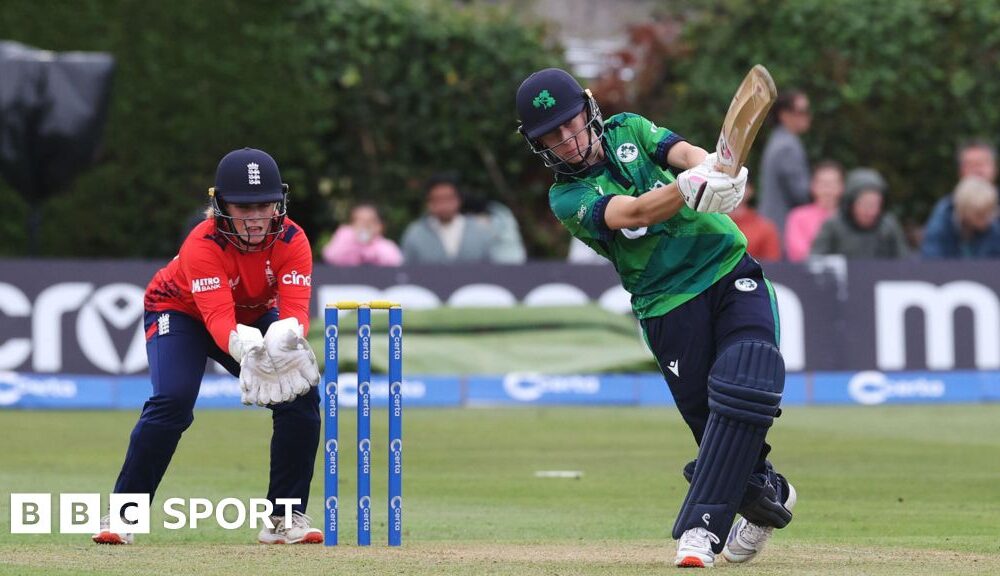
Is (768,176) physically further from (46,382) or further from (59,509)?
(59,509)

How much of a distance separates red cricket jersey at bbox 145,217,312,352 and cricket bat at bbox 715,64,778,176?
5.59 ft

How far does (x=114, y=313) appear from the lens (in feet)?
47.1

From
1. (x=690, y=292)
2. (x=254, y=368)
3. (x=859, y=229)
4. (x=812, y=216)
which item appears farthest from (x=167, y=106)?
(x=690, y=292)

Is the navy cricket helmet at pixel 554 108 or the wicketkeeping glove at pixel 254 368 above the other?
the navy cricket helmet at pixel 554 108

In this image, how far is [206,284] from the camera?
6926 mm

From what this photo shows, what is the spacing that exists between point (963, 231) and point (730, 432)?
9808 mm

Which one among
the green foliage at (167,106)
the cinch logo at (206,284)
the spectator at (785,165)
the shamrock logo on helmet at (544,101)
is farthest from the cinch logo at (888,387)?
the shamrock logo on helmet at (544,101)

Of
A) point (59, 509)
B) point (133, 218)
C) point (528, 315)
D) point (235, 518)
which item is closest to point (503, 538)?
point (235, 518)

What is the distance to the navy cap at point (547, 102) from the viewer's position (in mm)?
6418

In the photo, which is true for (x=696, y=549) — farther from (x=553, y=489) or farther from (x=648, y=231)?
(x=553, y=489)

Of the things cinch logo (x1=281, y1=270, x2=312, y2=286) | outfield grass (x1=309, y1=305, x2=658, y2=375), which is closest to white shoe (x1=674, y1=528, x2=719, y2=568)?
cinch logo (x1=281, y1=270, x2=312, y2=286)

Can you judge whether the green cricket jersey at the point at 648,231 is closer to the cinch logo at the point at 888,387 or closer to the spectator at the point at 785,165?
the spectator at the point at 785,165

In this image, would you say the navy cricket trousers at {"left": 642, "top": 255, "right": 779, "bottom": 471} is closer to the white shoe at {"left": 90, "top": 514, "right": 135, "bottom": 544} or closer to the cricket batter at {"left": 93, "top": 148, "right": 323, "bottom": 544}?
the cricket batter at {"left": 93, "top": 148, "right": 323, "bottom": 544}

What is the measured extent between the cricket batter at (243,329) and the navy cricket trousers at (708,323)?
4.43ft
